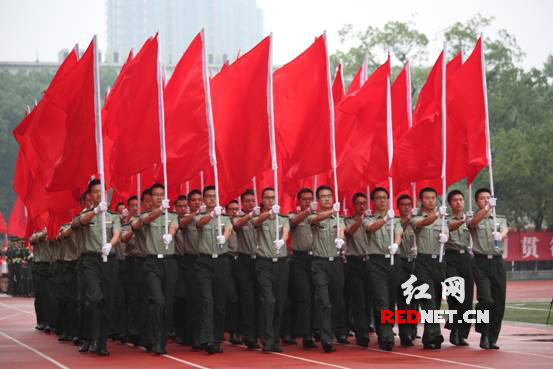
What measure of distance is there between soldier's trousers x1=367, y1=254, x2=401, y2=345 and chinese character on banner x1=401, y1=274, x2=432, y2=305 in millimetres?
142

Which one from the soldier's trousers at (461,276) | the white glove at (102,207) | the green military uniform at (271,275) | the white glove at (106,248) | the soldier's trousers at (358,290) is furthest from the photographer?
the soldier's trousers at (358,290)

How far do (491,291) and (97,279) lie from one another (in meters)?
4.81

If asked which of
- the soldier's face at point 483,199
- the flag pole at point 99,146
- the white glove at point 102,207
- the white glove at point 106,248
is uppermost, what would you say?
the flag pole at point 99,146

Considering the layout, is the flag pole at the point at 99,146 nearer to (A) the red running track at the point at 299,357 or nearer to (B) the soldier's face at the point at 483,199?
(A) the red running track at the point at 299,357

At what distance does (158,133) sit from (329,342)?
11.2 feet

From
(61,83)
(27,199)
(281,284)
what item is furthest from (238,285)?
(27,199)

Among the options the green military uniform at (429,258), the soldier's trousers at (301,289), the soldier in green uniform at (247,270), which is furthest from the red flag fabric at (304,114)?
the green military uniform at (429,258)

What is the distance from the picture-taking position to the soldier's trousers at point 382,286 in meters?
14.2

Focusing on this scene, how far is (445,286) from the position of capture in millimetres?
14617

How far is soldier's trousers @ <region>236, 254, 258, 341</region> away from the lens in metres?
14.9

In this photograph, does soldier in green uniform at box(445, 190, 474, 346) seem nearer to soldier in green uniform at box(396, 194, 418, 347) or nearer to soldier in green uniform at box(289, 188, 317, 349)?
soldier in green uniform at box(396, 194, 418, 347)

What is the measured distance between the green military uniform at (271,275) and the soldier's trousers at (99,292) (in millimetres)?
1797

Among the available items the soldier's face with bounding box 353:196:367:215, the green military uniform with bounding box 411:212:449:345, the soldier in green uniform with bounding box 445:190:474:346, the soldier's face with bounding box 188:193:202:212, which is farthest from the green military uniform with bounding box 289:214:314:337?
the soldier in green uniform with bounding box 445:190:474:346

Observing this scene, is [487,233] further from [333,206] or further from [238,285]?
[238,285]
